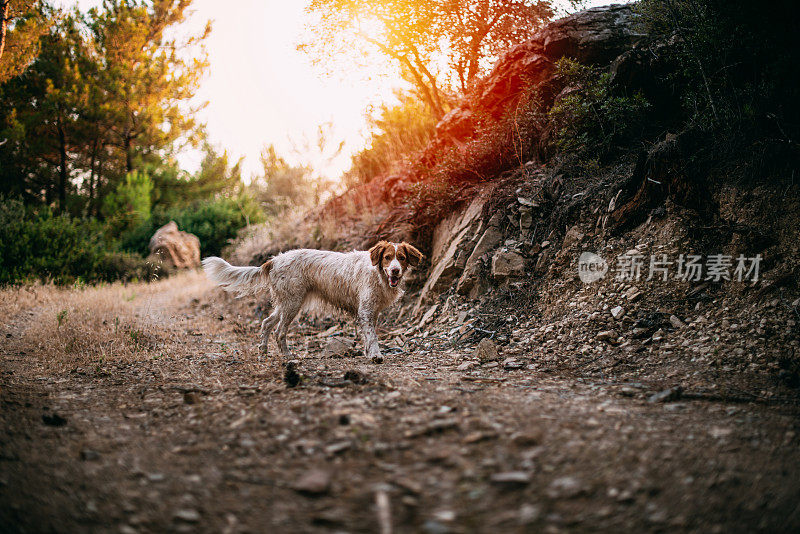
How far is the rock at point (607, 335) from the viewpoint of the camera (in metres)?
4.22

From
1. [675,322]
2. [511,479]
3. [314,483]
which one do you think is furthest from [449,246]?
[314,483]

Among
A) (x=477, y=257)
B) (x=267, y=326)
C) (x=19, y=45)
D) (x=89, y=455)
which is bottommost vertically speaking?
(x=89, y=455)

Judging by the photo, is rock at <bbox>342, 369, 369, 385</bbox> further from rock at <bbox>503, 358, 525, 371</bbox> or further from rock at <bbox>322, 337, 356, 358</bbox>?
rock at <bbox>322, 337, 356, 358</bbox>

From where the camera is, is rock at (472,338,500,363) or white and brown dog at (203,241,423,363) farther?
white and brown dog at (203,241,423,363)

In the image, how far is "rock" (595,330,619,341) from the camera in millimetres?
4222

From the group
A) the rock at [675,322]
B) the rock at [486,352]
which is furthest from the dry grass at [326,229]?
the rock at [675,322]

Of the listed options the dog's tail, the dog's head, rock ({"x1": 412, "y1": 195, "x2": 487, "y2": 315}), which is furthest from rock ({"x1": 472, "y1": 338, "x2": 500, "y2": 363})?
the dog's tail

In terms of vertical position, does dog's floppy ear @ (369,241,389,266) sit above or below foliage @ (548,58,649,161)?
below

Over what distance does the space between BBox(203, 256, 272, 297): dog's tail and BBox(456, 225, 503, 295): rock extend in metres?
2.63

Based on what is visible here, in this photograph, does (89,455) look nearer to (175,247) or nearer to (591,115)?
(591,115)

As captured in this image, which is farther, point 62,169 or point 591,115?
point 62,169

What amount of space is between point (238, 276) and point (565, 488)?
5.02 metres

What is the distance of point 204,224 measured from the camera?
17344 millimetres

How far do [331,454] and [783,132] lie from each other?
189 inches
